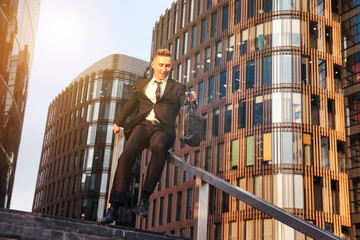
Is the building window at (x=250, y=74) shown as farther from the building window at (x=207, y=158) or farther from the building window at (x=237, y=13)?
the building window at (x=207, y=158)

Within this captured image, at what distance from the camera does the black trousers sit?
4.80 meters

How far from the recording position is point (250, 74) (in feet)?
120

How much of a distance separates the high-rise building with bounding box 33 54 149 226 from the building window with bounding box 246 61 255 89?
22110 mm

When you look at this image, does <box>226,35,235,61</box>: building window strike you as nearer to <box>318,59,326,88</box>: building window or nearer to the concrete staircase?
<box>318,59,326,88</box>: building window

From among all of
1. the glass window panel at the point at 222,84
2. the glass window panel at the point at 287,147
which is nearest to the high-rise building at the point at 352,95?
the glass window panel at the point at 287,147

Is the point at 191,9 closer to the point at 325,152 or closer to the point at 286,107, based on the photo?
the point at 286,107

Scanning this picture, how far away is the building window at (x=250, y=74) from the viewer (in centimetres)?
3622

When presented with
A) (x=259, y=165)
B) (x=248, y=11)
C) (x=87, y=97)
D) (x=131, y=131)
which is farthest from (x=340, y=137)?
(x=87, y=97)

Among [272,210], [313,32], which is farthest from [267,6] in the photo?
[272,210]

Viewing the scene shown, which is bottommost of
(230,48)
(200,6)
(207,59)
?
(230,48)

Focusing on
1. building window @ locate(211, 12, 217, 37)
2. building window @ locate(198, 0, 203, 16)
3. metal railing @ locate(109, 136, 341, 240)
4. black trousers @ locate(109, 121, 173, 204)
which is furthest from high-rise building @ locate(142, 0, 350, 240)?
metal railing @ locate(109, 136, 341, 240)

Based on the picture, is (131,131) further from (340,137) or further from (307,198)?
(340,137)

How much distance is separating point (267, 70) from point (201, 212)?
32632 millimetres

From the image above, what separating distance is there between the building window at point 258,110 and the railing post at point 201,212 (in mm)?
30899
